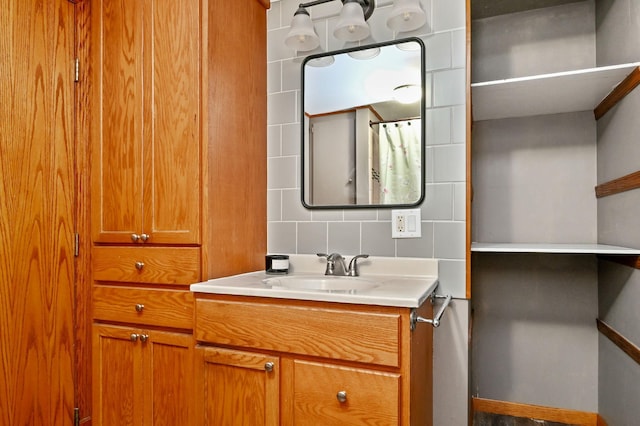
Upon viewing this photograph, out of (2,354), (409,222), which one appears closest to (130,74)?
(2,354)

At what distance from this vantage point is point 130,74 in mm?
1698

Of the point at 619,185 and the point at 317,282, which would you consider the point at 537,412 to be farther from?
the point at 317,282

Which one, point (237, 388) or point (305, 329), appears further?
point (237, 388)

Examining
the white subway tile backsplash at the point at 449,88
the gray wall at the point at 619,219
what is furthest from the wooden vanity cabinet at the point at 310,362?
the white subway tile backsplash at the point at 449,88

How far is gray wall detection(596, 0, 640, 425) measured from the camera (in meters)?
1.44

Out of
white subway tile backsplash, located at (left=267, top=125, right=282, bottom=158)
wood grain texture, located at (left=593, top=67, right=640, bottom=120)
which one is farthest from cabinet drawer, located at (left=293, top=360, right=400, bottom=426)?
wood grain texture, located at (left=593, top=67, right=640, bottom=120)

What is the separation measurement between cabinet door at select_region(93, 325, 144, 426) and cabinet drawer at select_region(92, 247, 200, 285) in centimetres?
22

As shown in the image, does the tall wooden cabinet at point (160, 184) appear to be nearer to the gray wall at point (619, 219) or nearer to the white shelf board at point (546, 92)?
the white shelf board at point (546, 92)

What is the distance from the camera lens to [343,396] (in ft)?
3.95

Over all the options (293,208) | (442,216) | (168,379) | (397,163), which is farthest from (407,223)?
(168,379)

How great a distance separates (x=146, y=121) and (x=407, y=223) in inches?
46.0

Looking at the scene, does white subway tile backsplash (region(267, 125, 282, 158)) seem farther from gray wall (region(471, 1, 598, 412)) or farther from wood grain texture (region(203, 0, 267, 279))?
gray wall (region(471, 1, 598, 412))

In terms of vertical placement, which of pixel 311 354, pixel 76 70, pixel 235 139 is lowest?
pixel 311 354

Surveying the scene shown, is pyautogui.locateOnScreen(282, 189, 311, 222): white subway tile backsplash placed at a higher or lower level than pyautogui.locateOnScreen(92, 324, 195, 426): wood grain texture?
higher
